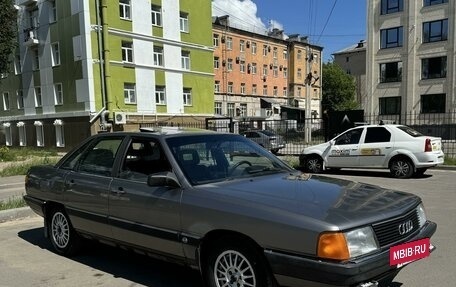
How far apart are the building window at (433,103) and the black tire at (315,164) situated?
3157cm

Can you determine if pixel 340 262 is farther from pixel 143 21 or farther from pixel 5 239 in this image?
pixel 143 21

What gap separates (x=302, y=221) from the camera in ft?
11.5

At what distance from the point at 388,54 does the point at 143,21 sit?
24368 mm

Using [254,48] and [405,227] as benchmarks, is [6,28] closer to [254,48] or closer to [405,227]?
[405,227]

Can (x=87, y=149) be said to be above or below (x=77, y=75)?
below

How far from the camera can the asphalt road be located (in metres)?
4.89

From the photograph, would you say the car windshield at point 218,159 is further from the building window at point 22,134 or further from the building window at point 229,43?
the building window at point 229,43

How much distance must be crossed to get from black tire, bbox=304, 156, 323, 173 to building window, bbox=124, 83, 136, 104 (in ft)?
74.0

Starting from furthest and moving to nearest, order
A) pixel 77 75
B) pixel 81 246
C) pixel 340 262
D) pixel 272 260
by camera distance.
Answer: pixel 77 75
pixel 81 246
pixel 272 260
pixel 340 262

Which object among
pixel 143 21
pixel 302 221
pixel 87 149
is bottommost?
pixel 302 221

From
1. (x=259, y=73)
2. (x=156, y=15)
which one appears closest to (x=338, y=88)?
(x=259, y=73)

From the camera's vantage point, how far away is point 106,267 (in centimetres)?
548

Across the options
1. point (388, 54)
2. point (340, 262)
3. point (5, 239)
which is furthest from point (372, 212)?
point (388, 54)

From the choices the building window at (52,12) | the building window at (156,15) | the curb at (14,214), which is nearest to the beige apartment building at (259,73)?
the building window at (156,15)
